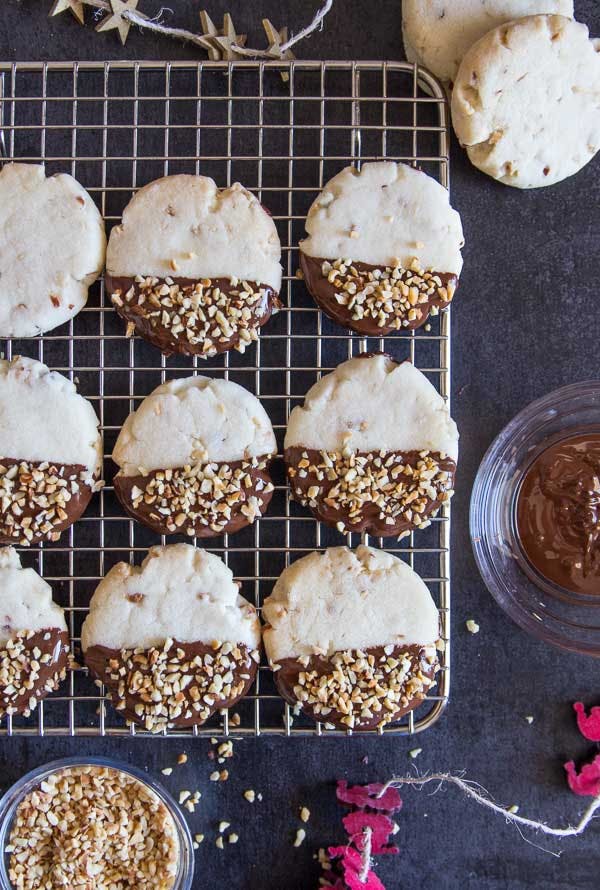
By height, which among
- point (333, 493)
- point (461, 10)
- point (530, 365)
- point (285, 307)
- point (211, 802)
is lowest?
point (211, 802)

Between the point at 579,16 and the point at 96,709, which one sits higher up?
the point at 579,16

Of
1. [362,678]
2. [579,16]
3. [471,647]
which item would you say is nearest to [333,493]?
[362,678]

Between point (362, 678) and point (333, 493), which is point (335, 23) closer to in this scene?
point (333, 493)

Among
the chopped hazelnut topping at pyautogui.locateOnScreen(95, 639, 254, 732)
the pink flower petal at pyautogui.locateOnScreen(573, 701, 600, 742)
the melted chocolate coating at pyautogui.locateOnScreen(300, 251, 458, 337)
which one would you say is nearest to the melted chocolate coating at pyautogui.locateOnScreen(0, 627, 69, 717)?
the chopped hazelnut topping at pyautogui.locateOnScreen(95, 639, 254, 732)

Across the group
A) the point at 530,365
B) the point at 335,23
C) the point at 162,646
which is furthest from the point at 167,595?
the point at 335,23

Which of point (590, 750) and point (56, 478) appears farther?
point (590, 750)

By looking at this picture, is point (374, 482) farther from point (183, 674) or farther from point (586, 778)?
point (586, 778)

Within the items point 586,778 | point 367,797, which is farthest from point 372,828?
point 586,778
